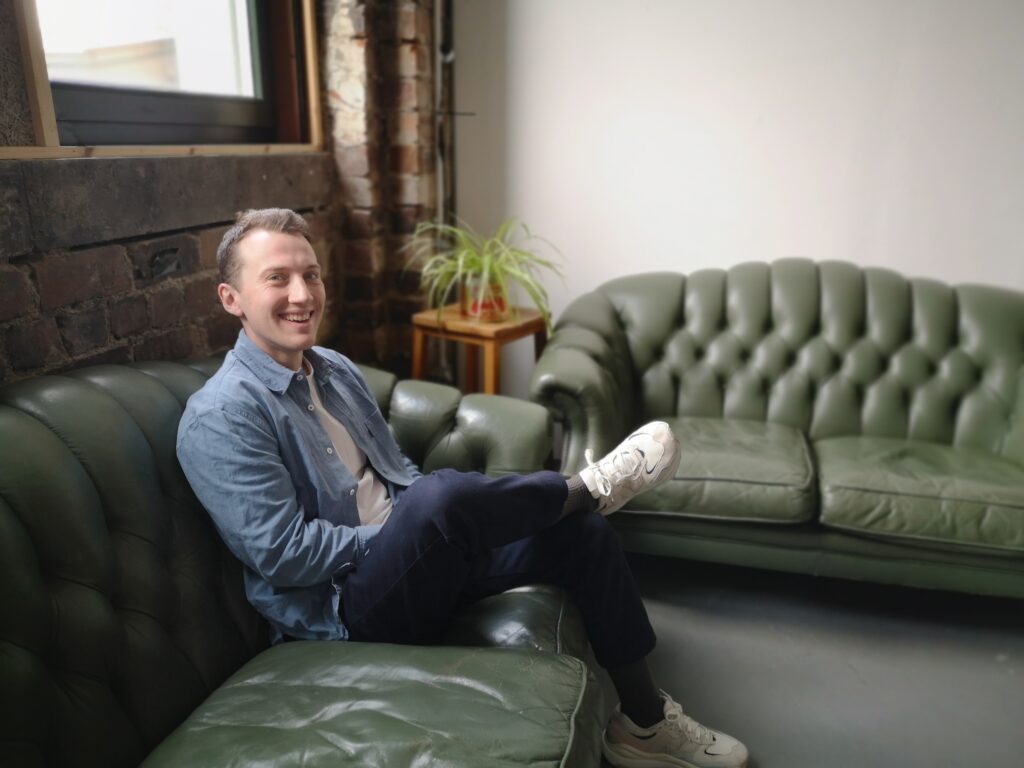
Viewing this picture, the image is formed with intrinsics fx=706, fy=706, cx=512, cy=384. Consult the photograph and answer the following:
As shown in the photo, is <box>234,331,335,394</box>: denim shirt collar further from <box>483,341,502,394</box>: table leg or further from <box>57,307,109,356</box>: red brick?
<box>483,341,502,394</box>: table leg

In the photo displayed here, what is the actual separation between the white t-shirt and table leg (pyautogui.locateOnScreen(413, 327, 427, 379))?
971 mm

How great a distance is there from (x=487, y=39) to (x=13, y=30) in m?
1.82

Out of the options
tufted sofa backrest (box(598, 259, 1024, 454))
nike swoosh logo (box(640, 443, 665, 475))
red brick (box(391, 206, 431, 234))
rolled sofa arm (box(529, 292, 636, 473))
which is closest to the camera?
nike swoosh logo (box(640, 443, 665, 475))

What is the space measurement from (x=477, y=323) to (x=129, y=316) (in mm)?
1068

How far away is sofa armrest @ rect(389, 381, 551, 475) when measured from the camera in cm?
168

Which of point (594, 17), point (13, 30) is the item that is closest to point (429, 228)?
point (594, 17)

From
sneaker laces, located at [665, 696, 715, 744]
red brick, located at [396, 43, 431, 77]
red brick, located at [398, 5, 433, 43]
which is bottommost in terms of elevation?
sneaker laces, located at [665, 696, 715, 744]

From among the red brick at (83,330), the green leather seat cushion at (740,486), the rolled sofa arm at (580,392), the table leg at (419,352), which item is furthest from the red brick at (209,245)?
the green leather seat cushion at (740,486)

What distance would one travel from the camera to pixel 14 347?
4.22 feet

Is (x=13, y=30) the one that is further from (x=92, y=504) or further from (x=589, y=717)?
(x=589, y=717)

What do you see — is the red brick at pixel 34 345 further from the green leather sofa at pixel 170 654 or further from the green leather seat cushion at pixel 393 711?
the green leather seat cushion at pixel 393 711

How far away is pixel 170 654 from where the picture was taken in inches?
44.6

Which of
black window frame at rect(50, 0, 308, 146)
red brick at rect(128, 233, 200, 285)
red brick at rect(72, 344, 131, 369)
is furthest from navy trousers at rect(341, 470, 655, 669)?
black window frame at rect(50, 0, 308, 146)

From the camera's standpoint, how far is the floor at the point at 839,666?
1566mm
